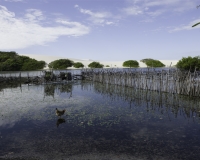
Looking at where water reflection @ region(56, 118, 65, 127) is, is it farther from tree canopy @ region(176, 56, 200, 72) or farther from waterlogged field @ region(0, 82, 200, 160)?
tree canopy @ region(176, 56, 200, 72)

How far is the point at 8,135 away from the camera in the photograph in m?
6.62

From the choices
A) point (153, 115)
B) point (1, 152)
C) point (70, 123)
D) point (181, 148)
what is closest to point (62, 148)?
point (1, 152)

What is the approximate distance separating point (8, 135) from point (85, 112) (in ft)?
12.8

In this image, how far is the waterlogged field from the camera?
512 centimetres

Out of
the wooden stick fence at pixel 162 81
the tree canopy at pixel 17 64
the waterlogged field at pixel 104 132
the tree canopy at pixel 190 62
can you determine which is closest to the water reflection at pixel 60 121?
the waterlogged field at pixel 104 132

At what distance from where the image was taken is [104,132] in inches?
261

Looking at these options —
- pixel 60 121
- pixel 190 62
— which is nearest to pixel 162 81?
pixel 60 121

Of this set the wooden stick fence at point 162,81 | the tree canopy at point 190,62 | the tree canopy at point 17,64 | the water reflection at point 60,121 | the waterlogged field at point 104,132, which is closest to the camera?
the waterlogged field at point 104,132

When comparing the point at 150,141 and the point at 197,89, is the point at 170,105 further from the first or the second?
the point at 150,141

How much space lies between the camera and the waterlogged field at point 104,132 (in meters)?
5.12

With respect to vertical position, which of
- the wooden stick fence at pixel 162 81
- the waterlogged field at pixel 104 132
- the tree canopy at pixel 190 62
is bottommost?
the waterlogged field at pixel 104 132

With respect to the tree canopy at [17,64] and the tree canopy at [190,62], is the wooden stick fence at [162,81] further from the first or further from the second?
the tree canopy at [17,64]

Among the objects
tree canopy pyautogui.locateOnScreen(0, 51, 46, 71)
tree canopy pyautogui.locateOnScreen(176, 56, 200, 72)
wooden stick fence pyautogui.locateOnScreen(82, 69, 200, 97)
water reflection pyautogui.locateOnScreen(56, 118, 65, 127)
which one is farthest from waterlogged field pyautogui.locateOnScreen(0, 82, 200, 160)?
tree canopy pyautogui.locateOnScreen(0, 51, 46, 71)

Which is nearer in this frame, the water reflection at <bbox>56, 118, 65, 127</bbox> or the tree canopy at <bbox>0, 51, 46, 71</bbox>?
the water reflection at <bbox>56, 118, 65, 127</bbox>
